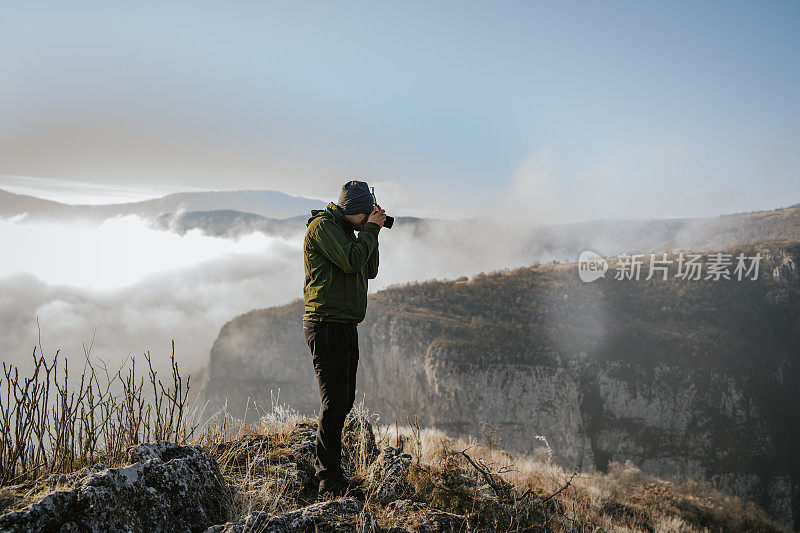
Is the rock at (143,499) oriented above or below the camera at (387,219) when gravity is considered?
below

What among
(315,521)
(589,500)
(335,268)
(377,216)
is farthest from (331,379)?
(589,500)

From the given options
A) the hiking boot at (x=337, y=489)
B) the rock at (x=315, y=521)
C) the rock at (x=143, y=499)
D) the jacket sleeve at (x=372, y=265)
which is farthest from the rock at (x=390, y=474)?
the jacket sleeve at (x=372, y=265)

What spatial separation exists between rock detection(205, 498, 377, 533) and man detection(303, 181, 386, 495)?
1.97ft

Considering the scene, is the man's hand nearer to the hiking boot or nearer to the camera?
the camera

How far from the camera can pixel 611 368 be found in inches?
1199

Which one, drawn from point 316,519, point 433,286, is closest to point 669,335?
point 433,286

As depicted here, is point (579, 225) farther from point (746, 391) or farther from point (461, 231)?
point (746, 391)

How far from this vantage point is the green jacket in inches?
126

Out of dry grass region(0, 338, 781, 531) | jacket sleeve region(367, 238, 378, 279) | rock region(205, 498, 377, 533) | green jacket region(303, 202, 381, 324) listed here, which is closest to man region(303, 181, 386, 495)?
green jacket region(303, 202, 381, 324)

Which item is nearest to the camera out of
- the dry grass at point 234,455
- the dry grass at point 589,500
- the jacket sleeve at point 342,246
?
the dry grass at point 234,455

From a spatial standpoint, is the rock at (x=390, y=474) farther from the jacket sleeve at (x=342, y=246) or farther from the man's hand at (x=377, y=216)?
Result: the man's hand at (x=377, y=216)

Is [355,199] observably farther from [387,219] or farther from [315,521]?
[315,521]

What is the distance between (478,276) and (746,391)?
21.0 m

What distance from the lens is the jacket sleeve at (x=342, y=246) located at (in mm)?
3180
